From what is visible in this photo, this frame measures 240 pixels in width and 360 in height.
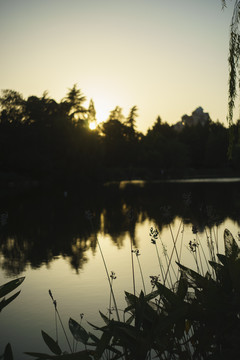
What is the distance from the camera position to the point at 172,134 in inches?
3201

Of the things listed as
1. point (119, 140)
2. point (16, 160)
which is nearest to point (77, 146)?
point (16, 160)

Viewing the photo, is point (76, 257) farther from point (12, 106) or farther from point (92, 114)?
point (92, 114)

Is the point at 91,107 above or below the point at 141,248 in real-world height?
above

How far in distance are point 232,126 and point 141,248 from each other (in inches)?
277

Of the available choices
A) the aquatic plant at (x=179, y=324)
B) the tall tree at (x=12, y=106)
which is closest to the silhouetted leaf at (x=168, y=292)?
the aquatic plant at (x=179, y=324)

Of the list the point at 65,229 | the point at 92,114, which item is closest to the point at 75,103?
Answer: the point at 92,114

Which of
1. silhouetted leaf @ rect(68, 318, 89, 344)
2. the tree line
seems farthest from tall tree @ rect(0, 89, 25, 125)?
silhouetted leaf @ rect(68, 318, 89, 344)

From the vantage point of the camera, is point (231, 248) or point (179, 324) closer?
point (179, 324)

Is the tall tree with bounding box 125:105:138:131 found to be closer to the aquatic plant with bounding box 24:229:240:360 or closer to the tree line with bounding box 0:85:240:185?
the tree line with bounding box 0:85:240:185

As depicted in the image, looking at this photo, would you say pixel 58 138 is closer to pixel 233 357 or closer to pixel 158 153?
pixel 158 153

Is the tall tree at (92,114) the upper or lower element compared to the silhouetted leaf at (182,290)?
upper

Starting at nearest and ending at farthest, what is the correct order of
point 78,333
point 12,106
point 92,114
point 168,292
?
point 168,292 < point 78,333 < point 12,106 < point 92,114

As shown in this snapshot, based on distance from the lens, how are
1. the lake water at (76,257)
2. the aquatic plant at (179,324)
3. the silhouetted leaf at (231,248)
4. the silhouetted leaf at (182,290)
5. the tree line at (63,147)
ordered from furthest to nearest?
1. the tree line at (63,147)
2. the lake water at (76,257)
3. the silhouetted leaf at (231,248)
4. the silhouetted leaf at (182,290)
5. the aquatic plant at (179,324)

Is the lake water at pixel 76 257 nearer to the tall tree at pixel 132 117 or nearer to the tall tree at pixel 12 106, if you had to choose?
the tall tree at pixel 12 106
